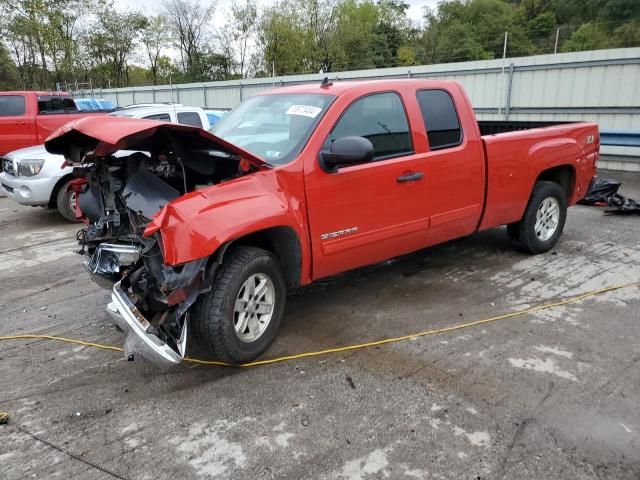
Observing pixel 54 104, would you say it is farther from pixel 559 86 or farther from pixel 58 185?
pixel 559 86

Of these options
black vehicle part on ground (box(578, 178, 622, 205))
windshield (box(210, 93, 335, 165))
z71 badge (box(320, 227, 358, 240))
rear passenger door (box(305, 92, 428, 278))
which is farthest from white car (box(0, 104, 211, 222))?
black vehicle part on ground (box(578, 178, 622, 205))

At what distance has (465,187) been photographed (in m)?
4.94

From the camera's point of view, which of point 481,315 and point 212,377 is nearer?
point 212,377

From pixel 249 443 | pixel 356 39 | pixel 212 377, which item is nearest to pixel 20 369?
pixel 212 377

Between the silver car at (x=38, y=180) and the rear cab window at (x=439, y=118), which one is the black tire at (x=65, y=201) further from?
the rear cab window at (x=439, y=118)

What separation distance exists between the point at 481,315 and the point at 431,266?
1.34 m

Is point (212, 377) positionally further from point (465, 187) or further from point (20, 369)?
point (465, 187)

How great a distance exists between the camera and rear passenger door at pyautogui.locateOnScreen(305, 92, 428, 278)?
155 inches

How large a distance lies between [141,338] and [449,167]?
301cm

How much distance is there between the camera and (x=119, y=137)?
3.07m

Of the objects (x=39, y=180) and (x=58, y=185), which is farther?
(x=58, y=185)

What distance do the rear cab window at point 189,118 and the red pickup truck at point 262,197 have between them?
4.76 m

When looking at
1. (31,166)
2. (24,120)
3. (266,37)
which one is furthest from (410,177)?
(266,37)

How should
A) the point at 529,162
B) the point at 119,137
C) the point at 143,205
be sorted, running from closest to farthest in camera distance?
1. the point at 119,137
2. the point at 143,205
3. the point at 529,162
